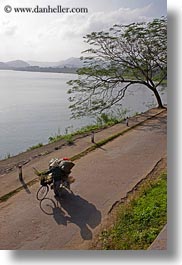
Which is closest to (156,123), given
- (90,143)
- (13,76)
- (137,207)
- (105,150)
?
(105,150)

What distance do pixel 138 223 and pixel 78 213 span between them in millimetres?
650

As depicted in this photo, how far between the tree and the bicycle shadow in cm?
164

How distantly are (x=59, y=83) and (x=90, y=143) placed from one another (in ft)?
5.50

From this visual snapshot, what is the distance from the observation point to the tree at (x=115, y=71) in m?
4.82

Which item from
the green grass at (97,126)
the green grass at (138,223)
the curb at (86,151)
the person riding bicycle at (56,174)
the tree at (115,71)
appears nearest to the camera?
the green grass at (138,223)

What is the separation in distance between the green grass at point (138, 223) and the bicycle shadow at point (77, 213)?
0.62 ft

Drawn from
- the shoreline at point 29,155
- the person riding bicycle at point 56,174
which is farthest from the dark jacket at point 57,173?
the shoreline at point 29,155

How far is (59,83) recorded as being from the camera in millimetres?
4398

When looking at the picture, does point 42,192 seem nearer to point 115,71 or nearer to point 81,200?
point 81,200

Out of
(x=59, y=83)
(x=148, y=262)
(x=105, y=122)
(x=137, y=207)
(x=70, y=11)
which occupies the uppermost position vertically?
(x=70, y=11)

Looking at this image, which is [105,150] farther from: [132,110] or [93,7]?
[93,7]

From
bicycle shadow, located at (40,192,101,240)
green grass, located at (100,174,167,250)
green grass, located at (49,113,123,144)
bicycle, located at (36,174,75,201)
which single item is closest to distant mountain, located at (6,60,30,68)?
bicycle, located at (36,174,75,201)

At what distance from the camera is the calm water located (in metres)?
3.77

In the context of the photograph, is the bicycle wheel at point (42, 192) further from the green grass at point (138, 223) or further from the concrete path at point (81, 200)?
the green grass at point (138, 223)
